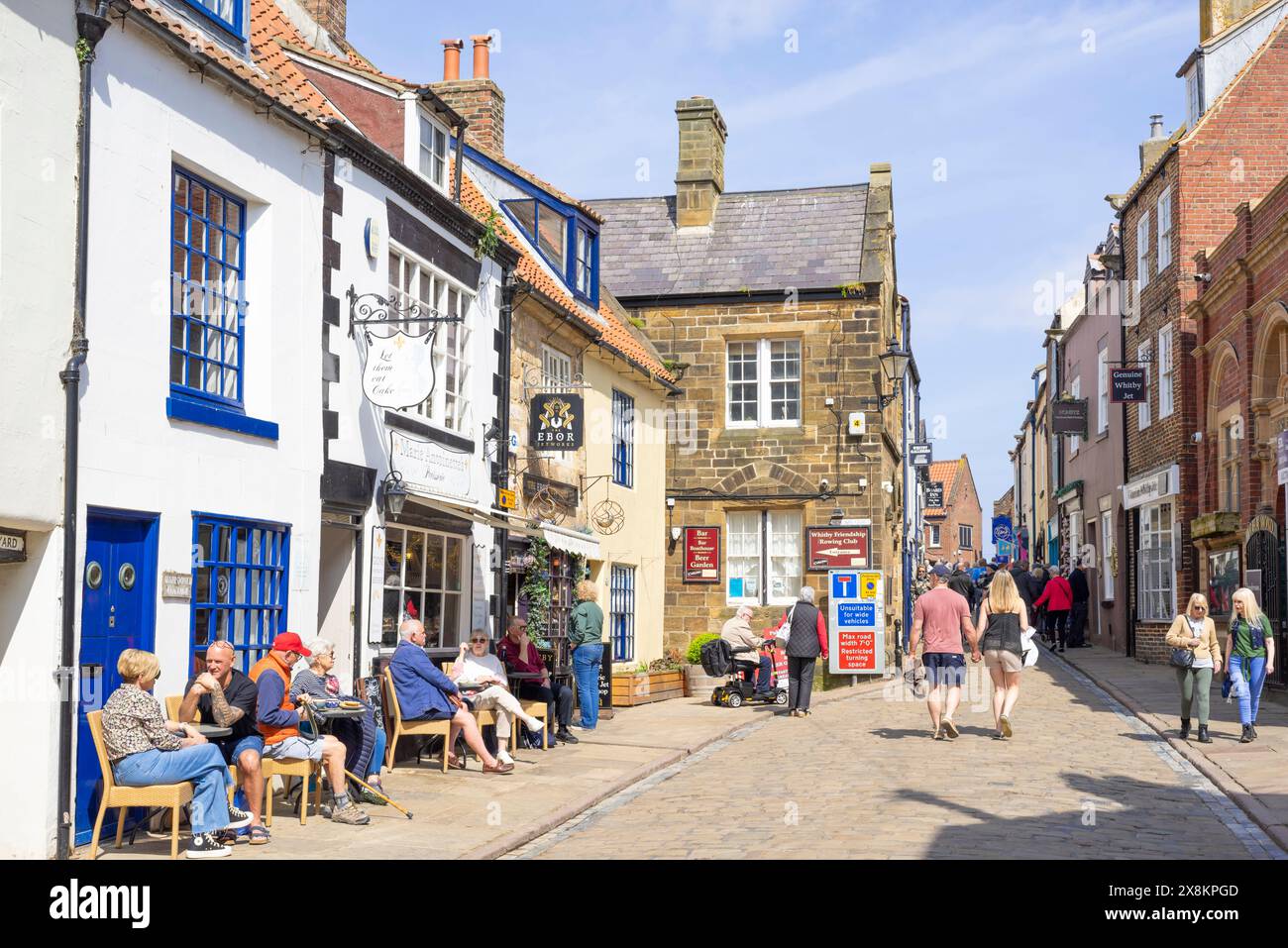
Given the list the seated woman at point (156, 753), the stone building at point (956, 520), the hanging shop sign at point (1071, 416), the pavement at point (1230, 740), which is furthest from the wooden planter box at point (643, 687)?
the stone building at point (956, 520)

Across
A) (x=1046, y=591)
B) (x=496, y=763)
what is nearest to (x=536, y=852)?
(x=496, y=763)

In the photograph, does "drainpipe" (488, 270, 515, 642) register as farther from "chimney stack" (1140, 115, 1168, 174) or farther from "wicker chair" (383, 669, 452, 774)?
"chimney stack" (1140, 115, 1168, 174)

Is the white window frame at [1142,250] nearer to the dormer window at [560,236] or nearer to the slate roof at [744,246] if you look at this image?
the slate roof at [744,246]

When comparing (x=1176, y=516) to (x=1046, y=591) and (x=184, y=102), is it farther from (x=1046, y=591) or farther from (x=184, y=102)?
(x=184, y=102)

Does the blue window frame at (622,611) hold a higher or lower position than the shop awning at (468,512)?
lower

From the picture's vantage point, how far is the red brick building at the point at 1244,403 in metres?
19.1

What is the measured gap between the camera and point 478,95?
2295 centimetres

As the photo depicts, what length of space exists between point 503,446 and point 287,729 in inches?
277

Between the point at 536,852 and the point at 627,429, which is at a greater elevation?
the point at 627,429

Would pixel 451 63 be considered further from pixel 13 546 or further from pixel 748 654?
pixel 13 546

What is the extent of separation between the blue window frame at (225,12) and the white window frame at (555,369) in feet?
23.9

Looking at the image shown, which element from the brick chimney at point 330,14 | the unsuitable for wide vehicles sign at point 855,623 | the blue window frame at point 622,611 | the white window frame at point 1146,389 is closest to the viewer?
the brick chimney at point 330,14

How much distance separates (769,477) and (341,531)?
13368 millimetres
